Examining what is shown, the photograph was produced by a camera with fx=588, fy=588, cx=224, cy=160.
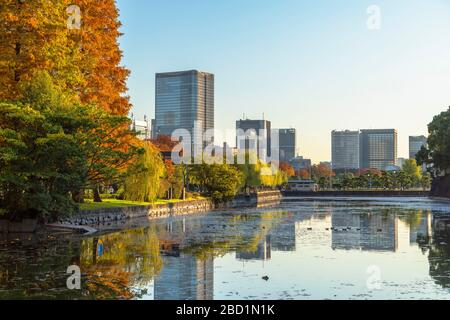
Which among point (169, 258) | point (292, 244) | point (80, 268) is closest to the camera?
point (80, 268)

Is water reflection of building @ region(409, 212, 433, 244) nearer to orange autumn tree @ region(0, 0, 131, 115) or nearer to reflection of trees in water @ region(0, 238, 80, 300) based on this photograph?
reflection of trees in water @ region(0, 238, 80, 300)

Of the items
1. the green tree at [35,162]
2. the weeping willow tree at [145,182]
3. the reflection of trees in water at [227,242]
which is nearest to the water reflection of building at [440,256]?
the reflection of trees in water at [227,242]

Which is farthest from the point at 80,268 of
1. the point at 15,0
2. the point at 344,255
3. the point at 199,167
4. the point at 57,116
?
the point at 199,167

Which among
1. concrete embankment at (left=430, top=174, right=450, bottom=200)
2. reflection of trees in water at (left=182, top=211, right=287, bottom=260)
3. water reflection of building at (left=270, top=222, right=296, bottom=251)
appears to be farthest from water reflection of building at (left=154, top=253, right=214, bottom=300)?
concrete embankment at (left=430, top=174, right=450, bottom=200)

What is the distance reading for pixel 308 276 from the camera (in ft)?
59.7

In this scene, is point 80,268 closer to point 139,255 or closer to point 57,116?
point 139,255

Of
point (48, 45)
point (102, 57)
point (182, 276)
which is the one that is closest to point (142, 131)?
point (102, 57)

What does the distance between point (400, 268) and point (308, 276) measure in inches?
148

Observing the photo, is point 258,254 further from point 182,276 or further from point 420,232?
point 420,232

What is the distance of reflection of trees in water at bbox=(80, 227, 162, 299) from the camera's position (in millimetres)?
16078

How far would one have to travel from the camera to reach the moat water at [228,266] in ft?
50.8

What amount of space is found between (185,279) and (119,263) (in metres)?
4.27

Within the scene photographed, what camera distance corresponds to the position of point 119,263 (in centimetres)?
2083

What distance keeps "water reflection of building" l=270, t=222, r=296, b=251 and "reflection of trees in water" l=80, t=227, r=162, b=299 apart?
5566 millimetres
